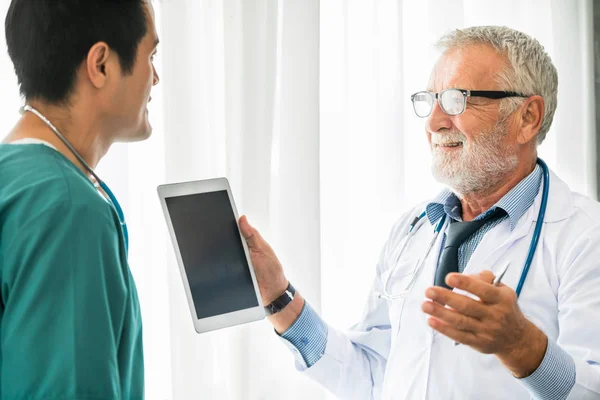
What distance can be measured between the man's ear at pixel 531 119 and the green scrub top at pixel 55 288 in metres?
1.08

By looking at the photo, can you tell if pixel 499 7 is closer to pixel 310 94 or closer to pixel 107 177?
pixel 310 94

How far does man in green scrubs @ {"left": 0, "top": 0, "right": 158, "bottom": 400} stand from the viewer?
2.47ft

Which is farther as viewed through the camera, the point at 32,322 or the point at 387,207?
the point at 387,207

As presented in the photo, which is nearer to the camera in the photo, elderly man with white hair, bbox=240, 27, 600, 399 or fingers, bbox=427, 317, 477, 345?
fingers, bbox=427, 317, 477, 345

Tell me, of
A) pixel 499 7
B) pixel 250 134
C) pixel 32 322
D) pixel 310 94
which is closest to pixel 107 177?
pixel 250 134

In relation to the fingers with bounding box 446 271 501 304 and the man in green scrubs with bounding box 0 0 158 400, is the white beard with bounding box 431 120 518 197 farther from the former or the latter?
the man in green scrubs with bounding box 0 0 158 400

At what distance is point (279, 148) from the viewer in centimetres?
181

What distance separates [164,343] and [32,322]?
1011mm

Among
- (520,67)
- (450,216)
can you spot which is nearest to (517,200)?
(450,216)

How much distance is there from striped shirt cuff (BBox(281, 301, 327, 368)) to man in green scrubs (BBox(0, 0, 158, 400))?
68cm

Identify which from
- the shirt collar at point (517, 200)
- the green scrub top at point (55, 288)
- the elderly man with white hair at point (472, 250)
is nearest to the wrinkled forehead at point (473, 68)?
the elderly man with white hair at point (472, 250)

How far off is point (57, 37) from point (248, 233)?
2.10ft

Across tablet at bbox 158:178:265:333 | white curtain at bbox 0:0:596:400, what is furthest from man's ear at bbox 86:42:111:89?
white curtain at bbox 0:0:596:400

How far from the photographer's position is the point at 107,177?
5.35 ft
